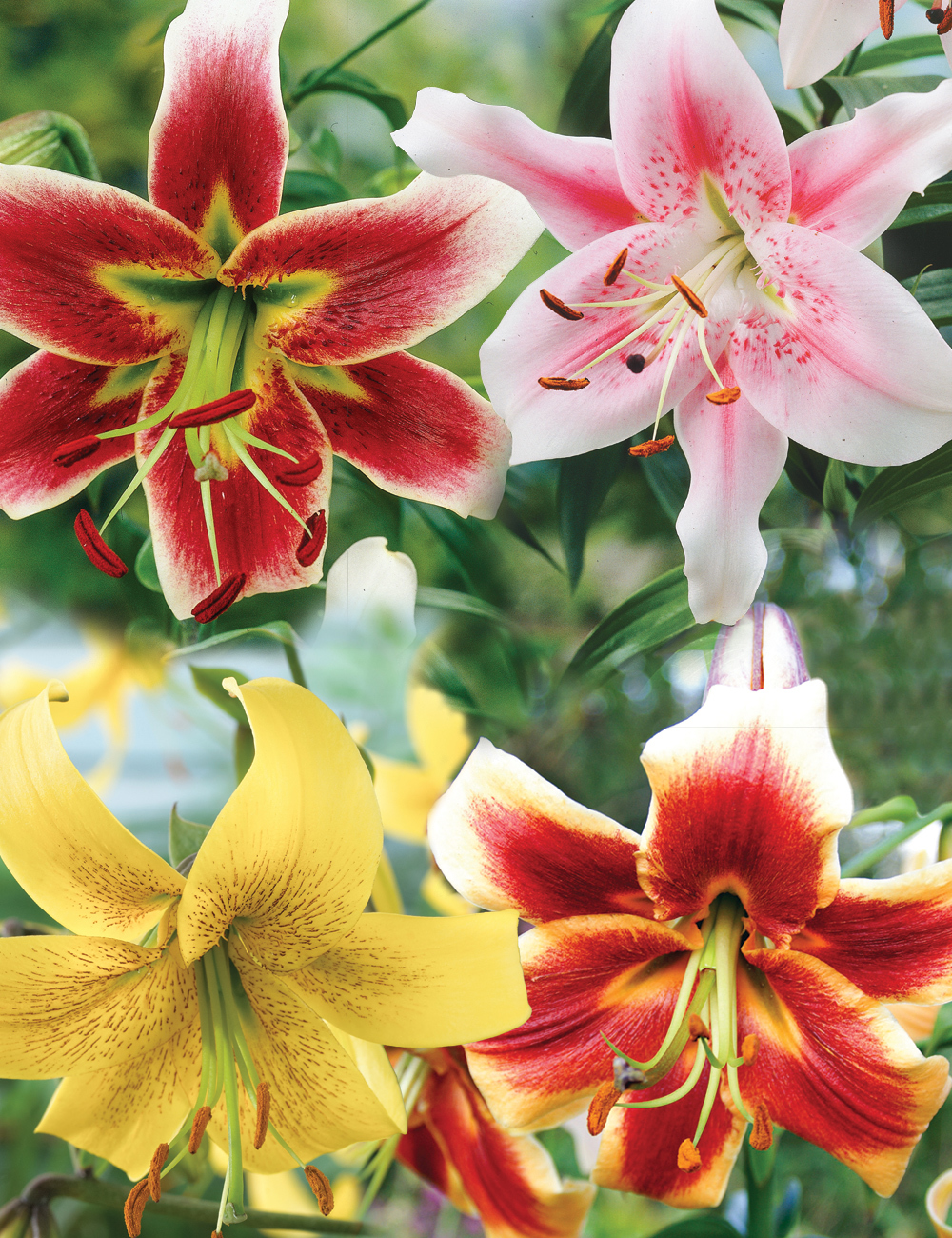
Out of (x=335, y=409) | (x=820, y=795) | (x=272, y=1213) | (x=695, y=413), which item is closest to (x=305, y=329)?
(x=335, y=409)

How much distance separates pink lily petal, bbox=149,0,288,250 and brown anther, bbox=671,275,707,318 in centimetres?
17

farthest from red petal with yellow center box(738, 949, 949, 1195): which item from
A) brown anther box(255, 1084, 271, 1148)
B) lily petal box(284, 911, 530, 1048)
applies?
brown anther box(255, 1084, 271, 1148)

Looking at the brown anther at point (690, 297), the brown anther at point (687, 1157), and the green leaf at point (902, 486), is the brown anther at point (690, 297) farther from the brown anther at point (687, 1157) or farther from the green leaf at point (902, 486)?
the brown anther at point (687, 1157)

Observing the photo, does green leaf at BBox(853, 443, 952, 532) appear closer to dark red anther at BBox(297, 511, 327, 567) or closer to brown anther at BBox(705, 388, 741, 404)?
brown anther at BBox(705, 388, 741, 404)

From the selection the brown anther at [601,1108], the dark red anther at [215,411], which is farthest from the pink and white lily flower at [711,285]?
the brown anther at [601,1108]

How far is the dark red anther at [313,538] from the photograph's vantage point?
17.5 inches

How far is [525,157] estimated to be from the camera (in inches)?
15.3

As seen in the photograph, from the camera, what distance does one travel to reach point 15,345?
432mm

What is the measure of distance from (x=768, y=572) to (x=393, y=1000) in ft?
0.84

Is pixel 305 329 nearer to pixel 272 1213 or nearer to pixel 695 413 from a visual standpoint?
pixel 695 413

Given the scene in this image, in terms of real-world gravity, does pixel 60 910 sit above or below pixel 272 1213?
above

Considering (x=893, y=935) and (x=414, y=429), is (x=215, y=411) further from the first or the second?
(x=893, y=935)

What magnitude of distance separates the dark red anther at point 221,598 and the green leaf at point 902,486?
29 centimetres

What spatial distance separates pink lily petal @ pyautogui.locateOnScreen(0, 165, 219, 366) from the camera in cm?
39
